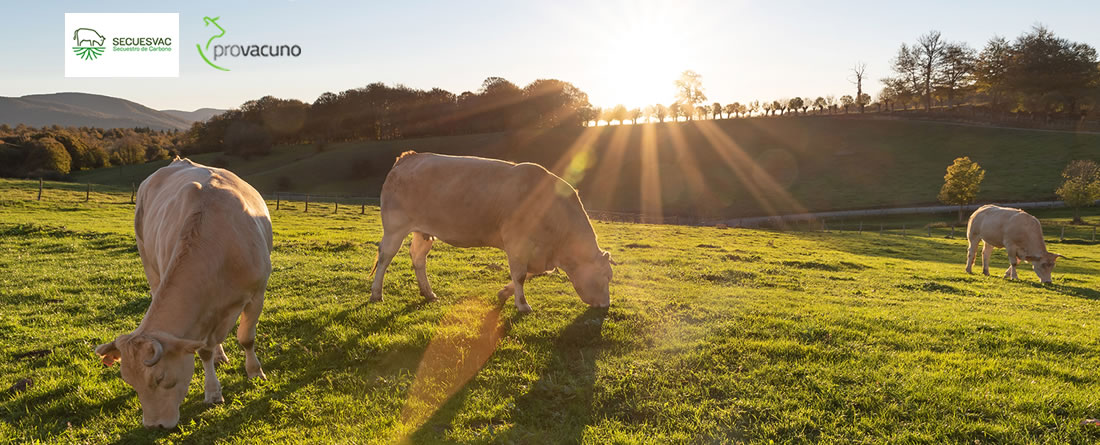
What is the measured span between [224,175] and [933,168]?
91.8m

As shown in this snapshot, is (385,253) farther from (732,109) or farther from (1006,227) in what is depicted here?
(732,109)

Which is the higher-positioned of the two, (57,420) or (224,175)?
(224,175)

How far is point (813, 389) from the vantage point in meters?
6.56

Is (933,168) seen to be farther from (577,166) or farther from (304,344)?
(304,344)

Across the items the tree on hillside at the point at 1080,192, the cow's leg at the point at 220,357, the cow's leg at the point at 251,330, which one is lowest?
the cow's leg at the point at 220,357

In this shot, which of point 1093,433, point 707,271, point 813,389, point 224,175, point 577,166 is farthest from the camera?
point 577,166

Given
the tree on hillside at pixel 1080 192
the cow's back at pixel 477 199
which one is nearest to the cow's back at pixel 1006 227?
the cow's back at pixel 477 199

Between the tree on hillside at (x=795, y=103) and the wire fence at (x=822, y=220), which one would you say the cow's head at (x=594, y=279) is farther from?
the tree on hillside at (x=795, y=103)

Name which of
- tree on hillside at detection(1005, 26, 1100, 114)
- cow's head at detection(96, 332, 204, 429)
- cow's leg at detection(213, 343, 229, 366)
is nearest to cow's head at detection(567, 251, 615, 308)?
cow's leg at detection(213, 343, 229, 366)

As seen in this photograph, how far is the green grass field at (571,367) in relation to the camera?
220 inches

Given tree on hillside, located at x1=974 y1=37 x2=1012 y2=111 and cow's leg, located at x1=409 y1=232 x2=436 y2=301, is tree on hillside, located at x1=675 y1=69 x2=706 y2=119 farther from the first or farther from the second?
cow's leg, located at x1=409 y1=232 x2=436 y2=301

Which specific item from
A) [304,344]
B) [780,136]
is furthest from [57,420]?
[780,136]

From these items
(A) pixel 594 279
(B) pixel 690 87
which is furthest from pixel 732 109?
(A) pixel 594 279

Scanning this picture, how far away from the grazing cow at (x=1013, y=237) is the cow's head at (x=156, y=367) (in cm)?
2596
